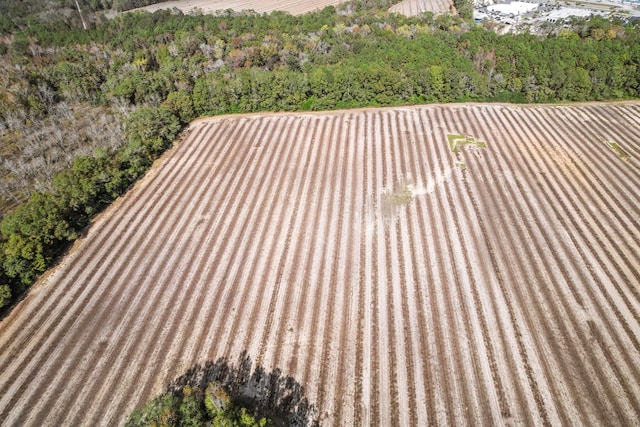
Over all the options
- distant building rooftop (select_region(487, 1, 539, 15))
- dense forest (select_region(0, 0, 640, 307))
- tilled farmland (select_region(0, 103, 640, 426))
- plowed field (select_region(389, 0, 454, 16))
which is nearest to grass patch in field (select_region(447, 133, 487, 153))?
tilled farmland (select_region(0, 103, 640, 426))

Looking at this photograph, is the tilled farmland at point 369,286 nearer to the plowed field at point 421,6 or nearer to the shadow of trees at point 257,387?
the shadow of trees at point 257,387

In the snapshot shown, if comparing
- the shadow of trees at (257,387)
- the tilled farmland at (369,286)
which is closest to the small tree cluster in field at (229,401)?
the shadow of trees at (257,387)

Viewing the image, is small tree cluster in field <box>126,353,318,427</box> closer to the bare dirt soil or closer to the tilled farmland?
the tilled farmland

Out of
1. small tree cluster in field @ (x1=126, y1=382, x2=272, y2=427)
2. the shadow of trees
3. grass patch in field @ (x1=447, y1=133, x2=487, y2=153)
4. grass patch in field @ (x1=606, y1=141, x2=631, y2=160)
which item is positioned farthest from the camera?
grass patch in field @ (x1=447, y1=133, x2=487, y2=153)

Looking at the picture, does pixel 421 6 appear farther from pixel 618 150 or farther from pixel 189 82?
pixel 189 82

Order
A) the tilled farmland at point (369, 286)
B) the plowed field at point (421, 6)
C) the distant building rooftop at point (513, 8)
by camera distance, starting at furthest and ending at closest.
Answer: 1. the distant building rooftop at point (513, 8)
2. the plowed field at point (421, 6)
3. the tilled farmland at point (369, 286)
